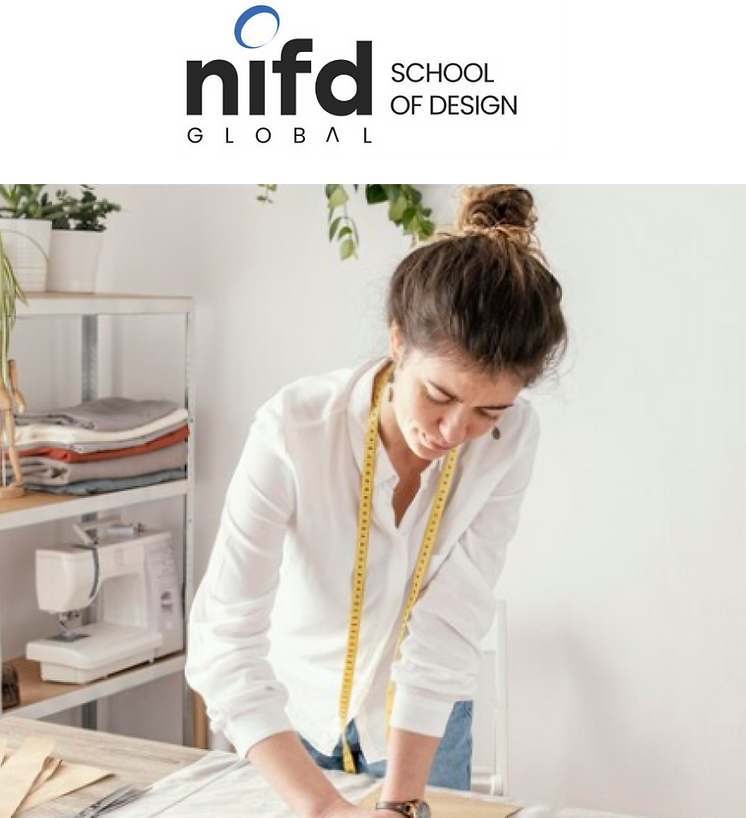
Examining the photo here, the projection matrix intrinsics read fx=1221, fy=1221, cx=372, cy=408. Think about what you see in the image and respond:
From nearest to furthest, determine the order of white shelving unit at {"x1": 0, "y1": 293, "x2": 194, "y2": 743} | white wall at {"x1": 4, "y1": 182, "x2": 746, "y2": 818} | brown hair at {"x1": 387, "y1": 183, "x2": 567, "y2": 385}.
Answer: brown hair at {"x1": 387, "y1": 183, "x2": 567, "y2": 385} → white wall at {"x1": 4, "y1": 182, "x2": 746, "y2": 818} → white shelving unit at {"x1": 0, "y1": 293, "x2": 194, "y2": 743}

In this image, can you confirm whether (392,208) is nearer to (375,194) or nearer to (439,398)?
(375,194)

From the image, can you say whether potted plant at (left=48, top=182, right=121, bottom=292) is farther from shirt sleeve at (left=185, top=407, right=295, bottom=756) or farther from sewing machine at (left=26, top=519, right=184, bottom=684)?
shirt sleeve at (left=185, top=407, right=295, bottom=756)

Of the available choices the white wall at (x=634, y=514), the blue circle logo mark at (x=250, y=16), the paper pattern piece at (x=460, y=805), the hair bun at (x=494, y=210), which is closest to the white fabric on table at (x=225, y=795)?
the paper pattern piece at (x=460, y=805)

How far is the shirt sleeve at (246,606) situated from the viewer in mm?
1404

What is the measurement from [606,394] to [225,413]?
969 mm

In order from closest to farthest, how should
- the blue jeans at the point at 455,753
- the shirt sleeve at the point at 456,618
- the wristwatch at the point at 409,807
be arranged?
1. the wristwatch at the point at 409,807
2. the shirt sleeve at the point at 456,618
3. the blue jeans at the point at 455,753

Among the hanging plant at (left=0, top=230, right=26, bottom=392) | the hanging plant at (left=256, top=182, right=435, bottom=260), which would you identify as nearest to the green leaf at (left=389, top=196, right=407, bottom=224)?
the hanging plant at (left=256, top=182, right=435, bottom=260)

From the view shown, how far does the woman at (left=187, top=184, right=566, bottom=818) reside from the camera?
133 centimetres

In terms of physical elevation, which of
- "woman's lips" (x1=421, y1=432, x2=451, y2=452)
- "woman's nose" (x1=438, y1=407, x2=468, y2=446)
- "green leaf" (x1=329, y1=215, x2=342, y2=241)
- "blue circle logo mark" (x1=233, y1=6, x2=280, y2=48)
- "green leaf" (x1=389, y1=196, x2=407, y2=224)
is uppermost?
"green leaf" (x1=389, y1=196, x2=407, y2=224)

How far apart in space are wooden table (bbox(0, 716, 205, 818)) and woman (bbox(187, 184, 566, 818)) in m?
0.19

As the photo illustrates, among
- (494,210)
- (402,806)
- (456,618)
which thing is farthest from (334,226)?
(402,806)

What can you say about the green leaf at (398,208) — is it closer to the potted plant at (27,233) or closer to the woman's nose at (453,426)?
the potted plant at (27,233)

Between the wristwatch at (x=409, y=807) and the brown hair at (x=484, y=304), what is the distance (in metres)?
0.51

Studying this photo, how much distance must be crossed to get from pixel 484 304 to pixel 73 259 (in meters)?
1.71
